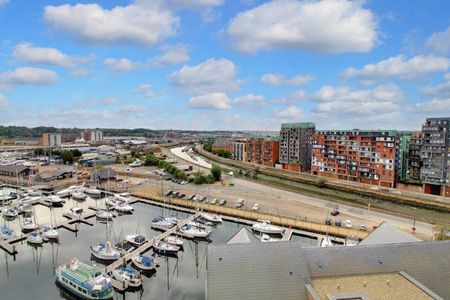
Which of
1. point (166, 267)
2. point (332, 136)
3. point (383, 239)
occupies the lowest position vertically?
point (166, 267)

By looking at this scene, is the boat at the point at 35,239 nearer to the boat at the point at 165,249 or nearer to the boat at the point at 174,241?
the boat at the point at 165,249

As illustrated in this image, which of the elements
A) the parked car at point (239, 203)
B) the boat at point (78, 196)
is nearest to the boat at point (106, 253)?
the parked car at point (239, 203)

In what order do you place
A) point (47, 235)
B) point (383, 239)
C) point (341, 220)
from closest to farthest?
point (383, 239), point (47, 235), point (341, 220)

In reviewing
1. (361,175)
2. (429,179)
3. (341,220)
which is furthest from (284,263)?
(361,175)

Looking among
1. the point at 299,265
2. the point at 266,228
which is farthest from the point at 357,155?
the point at 299,265

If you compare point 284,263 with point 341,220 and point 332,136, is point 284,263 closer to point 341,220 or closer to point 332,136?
point 341,220

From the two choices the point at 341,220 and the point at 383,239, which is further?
the point at 341,220
